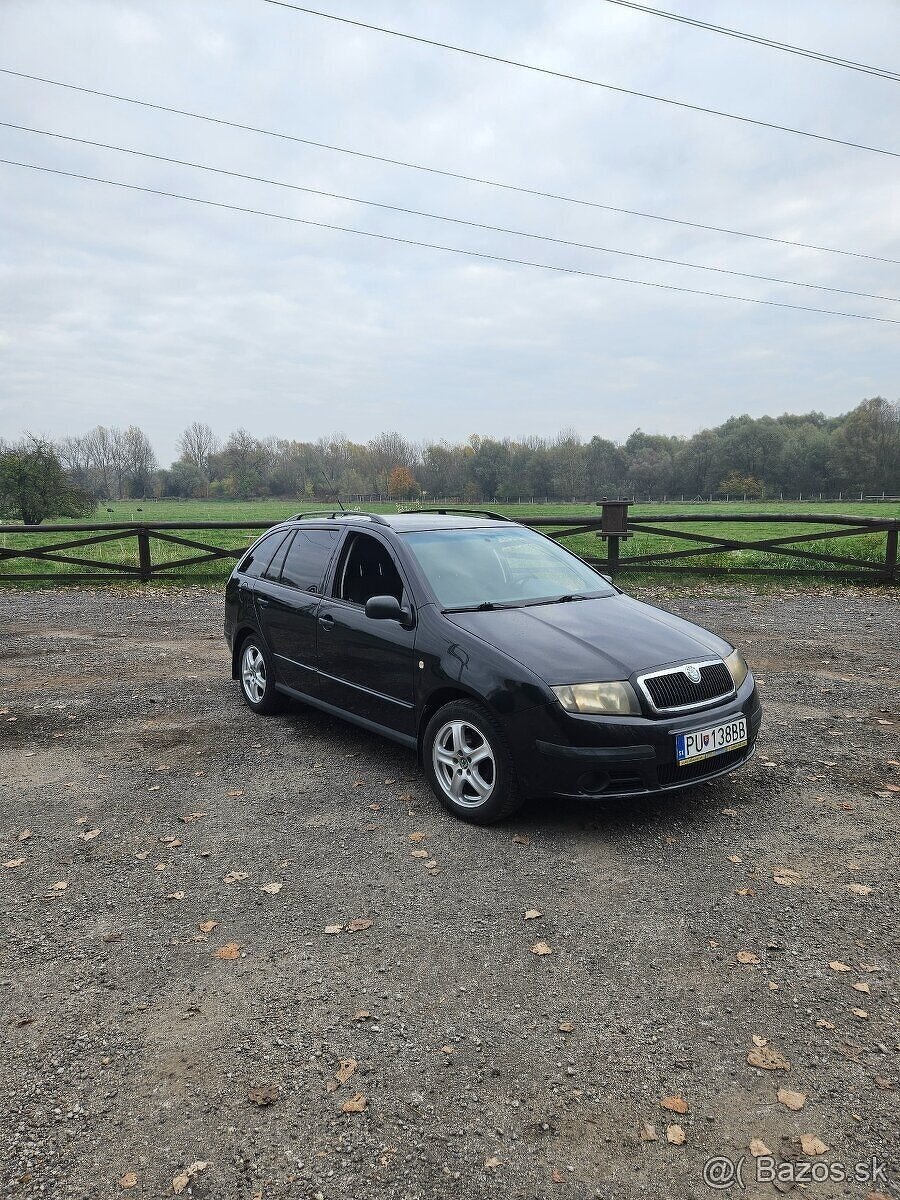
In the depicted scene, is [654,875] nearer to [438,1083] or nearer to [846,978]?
[846,978]

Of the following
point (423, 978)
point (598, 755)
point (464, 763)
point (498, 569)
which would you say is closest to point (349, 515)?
point (498, 569)

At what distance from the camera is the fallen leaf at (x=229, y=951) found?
3230 millimetres

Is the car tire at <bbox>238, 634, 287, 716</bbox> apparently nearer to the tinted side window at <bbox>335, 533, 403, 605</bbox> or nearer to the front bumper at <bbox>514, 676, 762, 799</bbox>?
the tinted side window at <bbox>335, 533, 403, 605</bbox>

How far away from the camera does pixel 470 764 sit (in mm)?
4426

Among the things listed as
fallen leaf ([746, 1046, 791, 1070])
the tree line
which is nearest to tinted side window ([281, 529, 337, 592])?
fallen leaf ([746, 1046, 791, 1070])

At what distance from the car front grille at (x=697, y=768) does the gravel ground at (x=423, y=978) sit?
0.32 m

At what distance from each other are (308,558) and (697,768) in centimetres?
340

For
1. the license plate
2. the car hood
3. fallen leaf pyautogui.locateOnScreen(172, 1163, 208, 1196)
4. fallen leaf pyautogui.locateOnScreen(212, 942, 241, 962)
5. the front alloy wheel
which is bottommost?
fallen leaf pyautogui.locateOnScreen(212, 942, 241, 962)

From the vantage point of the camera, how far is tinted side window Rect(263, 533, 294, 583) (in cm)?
650

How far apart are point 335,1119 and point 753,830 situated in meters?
2.84

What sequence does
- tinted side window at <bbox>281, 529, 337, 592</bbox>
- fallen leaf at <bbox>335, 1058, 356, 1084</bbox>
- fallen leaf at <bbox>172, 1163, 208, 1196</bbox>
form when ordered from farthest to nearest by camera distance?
tinted side window at <bbox>281, 529, 337, 592</bbox>, fallen leaf at <bbox>335, 1058, 356, 1084</bbox>, fallen leaf at <bbox>172, 1163, 208, 1196</bbox>

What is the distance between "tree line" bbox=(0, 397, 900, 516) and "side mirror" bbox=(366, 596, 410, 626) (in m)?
71.6

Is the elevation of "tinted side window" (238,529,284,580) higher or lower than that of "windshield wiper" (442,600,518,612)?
higher

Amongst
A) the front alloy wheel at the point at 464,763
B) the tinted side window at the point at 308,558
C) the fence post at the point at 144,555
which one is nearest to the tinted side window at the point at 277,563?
the tinted side window at the point at 308,558
